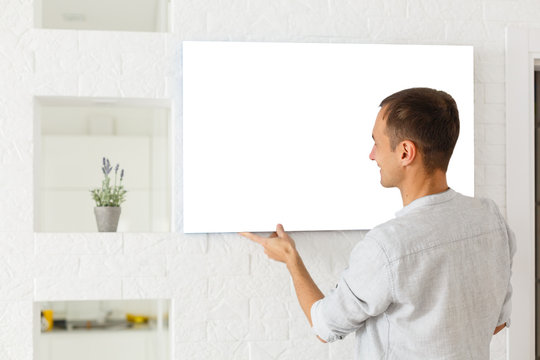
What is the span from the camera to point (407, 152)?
4.37 ft

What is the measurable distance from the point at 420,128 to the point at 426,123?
1 centimetres

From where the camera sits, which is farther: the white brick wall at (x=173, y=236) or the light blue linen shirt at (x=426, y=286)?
the white brick wall at (x=173, y=236)

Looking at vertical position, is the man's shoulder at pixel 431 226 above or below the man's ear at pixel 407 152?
below

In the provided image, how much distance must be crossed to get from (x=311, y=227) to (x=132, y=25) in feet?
8.48

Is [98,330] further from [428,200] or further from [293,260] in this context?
[428,200]

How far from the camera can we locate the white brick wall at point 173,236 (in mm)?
1908

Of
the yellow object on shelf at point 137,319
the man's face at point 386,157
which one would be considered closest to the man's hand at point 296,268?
the man's face at point 386,157

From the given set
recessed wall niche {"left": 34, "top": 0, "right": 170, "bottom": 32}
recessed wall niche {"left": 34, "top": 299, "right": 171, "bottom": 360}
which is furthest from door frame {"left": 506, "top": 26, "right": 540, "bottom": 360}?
recessed wall niche {"left": 34, "top": 299, "right": 171, "bottom": 360}

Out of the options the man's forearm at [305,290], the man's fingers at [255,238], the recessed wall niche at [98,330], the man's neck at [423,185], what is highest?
the man's neck at [423,185]

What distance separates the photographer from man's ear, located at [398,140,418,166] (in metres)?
1.32

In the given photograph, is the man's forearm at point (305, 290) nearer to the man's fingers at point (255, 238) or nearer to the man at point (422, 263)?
the man at point (422, 263)

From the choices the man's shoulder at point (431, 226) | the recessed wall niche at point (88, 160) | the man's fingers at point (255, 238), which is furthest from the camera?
the recessed wall niche at point (88, 160)

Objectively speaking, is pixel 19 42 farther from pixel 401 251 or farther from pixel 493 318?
pixel 493 318

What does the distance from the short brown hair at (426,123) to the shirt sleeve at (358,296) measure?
0.69 ft
